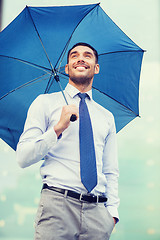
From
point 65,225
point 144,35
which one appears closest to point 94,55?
point 65,225

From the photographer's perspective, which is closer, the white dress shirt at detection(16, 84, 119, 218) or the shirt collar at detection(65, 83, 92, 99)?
the white dress shirt at detection(16, 84, 119, 218)

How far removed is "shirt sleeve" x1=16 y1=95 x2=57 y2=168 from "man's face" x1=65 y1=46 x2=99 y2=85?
268mm

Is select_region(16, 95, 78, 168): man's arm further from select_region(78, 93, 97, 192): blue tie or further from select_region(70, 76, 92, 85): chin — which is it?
select_region(70, 76, 92, 85): chin

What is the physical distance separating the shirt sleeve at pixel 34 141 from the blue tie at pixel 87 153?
143 mm

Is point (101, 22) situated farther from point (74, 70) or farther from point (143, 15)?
point (143, 15)

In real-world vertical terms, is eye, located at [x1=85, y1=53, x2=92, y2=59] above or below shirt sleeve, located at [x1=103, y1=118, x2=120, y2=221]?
above

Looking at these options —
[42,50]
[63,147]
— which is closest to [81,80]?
[42,50]

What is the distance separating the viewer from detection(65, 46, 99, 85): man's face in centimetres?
134

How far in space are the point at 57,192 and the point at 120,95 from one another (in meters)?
0.69

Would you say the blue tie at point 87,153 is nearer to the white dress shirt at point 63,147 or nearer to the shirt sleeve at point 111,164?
the white dress shirt at point 63,147

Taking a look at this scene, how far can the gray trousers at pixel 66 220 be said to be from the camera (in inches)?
40.8

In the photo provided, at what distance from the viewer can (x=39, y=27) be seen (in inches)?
A: 54.9

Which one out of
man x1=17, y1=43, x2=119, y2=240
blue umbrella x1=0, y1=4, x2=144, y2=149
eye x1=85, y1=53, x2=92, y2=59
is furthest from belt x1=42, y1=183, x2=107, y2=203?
eye x1=85, y1=53, x2=92, y2=59

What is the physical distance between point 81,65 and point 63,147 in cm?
40
